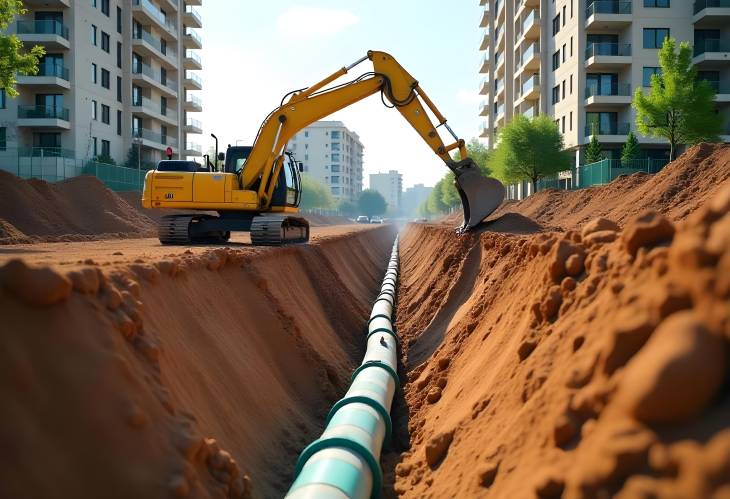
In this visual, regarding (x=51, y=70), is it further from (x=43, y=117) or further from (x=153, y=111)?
(x=153, y=111)

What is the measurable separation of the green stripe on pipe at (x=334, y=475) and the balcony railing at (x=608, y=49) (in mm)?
46536

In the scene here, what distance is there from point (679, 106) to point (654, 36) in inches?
496

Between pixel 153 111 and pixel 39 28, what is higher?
pixel 39 28

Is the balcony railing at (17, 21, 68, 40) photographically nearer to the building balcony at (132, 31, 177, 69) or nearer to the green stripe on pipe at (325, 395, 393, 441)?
the building balcony at (132, 31, 177, 69)

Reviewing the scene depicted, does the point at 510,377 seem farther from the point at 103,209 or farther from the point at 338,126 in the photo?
the point at 338,126

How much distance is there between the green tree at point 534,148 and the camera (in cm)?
4516

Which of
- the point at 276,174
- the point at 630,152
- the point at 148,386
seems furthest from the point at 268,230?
the point at 630,152

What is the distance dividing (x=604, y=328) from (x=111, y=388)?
148 inches

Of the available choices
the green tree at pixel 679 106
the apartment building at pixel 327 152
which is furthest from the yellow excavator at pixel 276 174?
the apartment building at pixel 327 152

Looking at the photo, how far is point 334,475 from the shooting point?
5.97m

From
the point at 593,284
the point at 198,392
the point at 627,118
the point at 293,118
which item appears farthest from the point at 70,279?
the point at 627,118

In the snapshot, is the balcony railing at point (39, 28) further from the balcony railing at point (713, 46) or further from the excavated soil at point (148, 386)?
the balcony railing at point (713, 46)

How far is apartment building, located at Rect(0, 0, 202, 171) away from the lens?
44312 millimetres

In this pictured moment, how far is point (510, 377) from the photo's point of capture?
6223 mm
